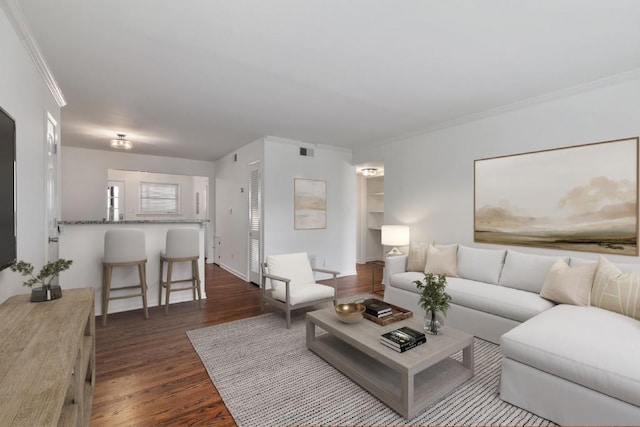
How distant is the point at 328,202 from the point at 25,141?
13.9ft

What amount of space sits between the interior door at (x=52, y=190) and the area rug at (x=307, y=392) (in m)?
1.86

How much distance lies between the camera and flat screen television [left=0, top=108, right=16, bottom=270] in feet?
5.33

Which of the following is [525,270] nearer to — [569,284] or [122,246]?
[569,284]

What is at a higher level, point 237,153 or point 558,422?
point 237,153

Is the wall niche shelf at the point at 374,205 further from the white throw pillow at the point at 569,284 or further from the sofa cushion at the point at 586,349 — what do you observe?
the sofa cushion at the point at 586,349

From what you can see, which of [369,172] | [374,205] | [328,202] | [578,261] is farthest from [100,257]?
[374,205]

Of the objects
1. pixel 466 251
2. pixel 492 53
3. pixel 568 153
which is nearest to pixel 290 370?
pixel 466 251

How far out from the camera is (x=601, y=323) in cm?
212

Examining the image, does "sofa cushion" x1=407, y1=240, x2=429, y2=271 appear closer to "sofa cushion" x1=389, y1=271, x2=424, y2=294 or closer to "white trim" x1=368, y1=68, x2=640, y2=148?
"sofa cushion" x1=389, y1=271, x2=424, y2=294

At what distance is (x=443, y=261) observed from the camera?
3.84 metres

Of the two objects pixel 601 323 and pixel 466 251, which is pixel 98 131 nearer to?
pixel 466 251

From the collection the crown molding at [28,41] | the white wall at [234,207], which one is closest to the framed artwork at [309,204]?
the white wall at [234,207]

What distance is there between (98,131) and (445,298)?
5398 mm

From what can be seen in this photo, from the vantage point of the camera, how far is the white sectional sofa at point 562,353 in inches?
65.5
